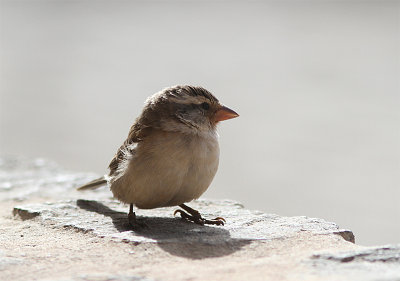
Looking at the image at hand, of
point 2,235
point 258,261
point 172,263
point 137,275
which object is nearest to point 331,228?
point 258,261

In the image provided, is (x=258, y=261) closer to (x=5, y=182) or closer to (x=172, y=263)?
(x=172, y=263)

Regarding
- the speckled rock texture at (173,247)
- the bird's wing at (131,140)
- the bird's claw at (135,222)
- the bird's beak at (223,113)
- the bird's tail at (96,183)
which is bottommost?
the speckled rock texture at (173,247)

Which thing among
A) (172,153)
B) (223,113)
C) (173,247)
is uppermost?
Result: (223,113)

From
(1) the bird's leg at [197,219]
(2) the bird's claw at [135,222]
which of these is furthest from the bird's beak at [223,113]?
(2) the bird's claw at [135,222]

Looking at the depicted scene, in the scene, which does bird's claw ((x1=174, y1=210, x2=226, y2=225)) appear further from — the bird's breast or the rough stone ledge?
the bird's breast

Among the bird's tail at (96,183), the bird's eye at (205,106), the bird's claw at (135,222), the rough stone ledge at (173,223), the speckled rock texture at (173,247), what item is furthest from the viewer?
the bird's tail at (96,183)

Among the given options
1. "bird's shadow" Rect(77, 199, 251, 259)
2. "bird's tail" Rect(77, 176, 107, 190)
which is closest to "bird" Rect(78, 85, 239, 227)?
"bird's shadow" Rect(77, 199, 251, 259)

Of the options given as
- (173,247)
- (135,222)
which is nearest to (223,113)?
(135,222)

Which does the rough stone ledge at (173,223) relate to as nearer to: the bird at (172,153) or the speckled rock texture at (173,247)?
the speckled rock texture at (173,247)

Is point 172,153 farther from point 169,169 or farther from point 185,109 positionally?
point 185,109
